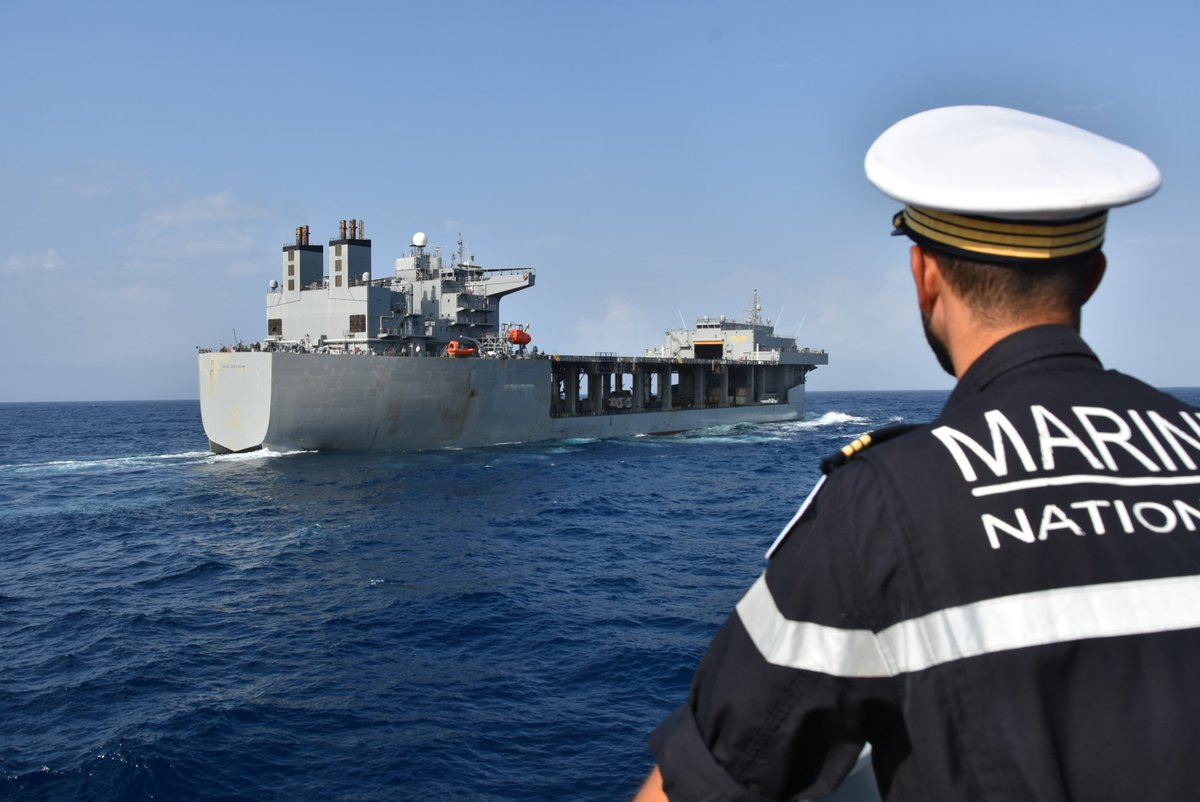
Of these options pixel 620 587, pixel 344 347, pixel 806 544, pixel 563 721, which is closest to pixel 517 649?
pixel 563 721

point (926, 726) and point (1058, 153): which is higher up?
point (1058, 153)

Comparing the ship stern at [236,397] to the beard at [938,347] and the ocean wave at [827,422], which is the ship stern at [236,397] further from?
the ocean wave at [827,422]

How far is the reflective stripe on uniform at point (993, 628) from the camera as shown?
1.29 meters

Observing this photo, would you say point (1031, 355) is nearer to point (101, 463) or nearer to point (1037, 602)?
point (1037, 602)

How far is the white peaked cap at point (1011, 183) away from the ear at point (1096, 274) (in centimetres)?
9

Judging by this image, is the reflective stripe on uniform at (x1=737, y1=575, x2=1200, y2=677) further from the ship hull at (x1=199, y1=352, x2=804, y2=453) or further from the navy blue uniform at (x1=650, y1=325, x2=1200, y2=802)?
the ship hull at (x1=199, y1=352, x2=804, y2=453)

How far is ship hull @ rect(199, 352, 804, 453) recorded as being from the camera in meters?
32.8

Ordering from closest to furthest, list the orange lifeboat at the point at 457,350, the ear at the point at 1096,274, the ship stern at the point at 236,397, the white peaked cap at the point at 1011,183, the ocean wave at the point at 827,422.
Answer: the white peaked cap at the point at 1011,183 → the ear at the point at 1096,274 → the ship stern at the point at 236,397 → the orange lifeboat at the point at 457,350 → the ocean wave at the point at 827,422

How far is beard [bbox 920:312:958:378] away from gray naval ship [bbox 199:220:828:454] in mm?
32656

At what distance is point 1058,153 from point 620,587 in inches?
618

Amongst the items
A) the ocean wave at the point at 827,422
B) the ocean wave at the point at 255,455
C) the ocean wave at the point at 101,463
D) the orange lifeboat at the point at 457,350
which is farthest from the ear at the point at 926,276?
the ocean wave at the point at 827,422

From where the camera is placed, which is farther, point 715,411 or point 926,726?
point 715,411

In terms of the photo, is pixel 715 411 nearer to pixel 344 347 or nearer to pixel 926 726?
pixel 344 347

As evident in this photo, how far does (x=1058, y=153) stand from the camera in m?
1.56
